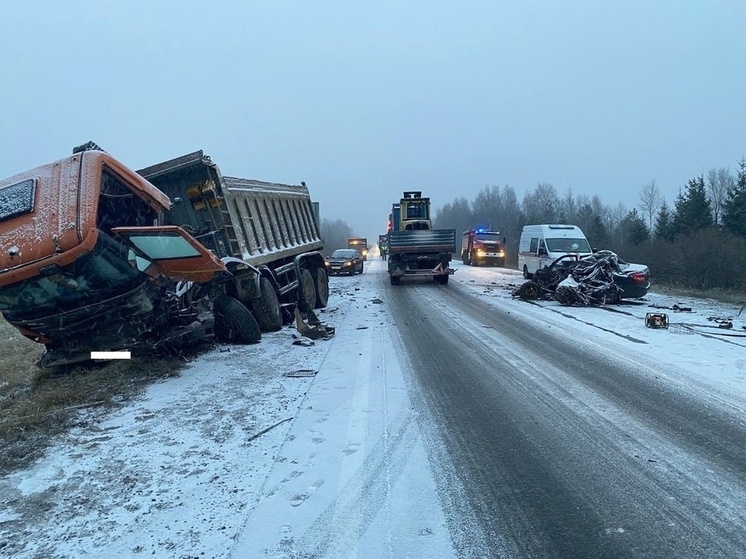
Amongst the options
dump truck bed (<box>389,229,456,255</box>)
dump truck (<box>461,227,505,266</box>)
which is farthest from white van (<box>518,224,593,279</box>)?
dump truck (<box>461,227,505,266</box>)

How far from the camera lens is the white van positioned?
19.0 m

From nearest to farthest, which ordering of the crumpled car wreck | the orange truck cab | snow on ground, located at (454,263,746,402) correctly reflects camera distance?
1. the orange truck cab
2. snow on ground, located at (454,263,746,402)
3. the crumpled car wreck

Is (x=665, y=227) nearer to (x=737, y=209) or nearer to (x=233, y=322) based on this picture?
(x=737, y=209)

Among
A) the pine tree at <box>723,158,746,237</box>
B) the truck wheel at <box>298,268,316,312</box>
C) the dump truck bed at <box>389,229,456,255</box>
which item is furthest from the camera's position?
the pine tree at <box>723,158,746,237</box>

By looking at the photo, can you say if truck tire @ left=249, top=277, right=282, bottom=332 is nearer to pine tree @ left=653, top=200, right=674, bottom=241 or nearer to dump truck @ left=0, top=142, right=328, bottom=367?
dump truck @ left=0, top=142, right=328, bottom=367

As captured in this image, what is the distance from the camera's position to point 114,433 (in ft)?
16.6

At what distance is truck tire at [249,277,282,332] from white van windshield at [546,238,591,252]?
484 inches

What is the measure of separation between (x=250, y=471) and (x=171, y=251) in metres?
3.43

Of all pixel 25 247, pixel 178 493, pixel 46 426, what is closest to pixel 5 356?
pixel 25 247

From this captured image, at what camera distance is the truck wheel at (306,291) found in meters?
12.8

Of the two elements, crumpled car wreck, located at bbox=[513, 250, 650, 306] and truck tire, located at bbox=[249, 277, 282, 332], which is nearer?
truck tire, located at bbox=[249, 277, 282, 332]

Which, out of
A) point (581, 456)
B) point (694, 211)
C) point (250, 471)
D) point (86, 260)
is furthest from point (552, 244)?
point (694, 211)

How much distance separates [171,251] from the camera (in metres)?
6.57

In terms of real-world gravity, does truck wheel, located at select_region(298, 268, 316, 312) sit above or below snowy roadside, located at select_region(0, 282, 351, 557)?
above
